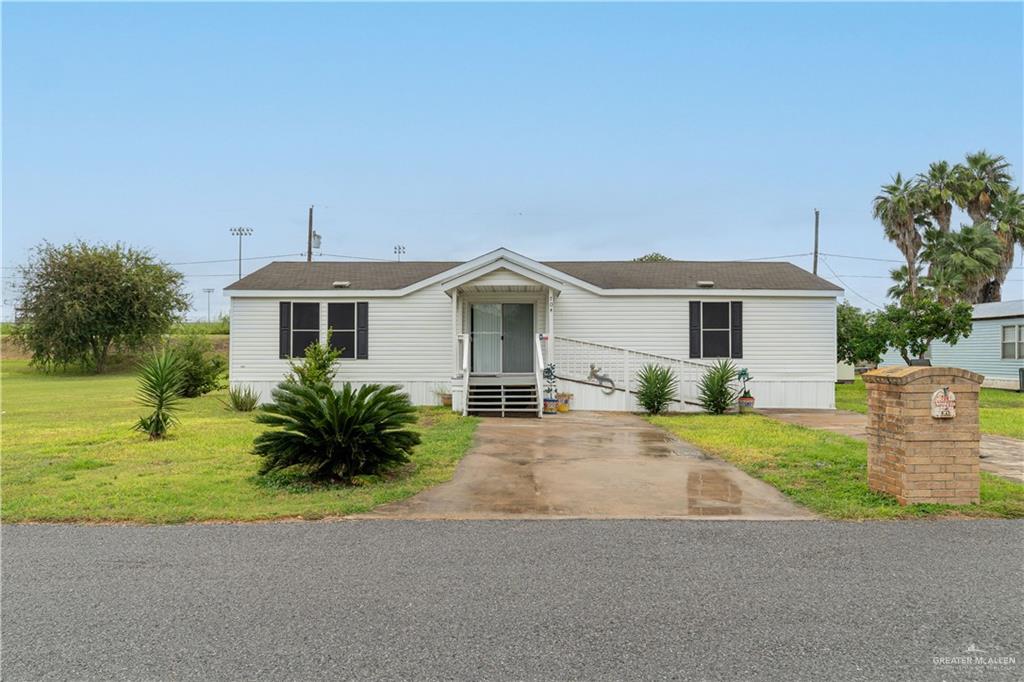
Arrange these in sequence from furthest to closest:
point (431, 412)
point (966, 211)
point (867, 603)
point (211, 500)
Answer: point (966, 211) < point (431, 412) < point (211, 500) < point (867, 603)

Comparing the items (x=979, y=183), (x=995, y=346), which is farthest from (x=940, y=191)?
(x=995, y=346)

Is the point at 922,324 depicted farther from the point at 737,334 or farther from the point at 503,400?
the point at 503,400

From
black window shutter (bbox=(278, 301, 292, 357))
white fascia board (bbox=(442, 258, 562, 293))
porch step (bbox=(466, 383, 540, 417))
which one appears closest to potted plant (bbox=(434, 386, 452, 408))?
porch step (bbox=(466, 383, 540, 417))

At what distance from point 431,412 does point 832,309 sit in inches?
410

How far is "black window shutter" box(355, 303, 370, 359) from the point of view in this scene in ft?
57.3

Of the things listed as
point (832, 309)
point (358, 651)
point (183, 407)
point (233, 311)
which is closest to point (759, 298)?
point (832, 309)

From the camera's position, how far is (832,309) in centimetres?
1750

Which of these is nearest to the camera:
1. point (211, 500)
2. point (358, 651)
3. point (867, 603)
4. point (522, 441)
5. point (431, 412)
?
point (358, 651)

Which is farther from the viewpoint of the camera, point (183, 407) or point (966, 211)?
point (966, 211)

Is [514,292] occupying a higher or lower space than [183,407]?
higher

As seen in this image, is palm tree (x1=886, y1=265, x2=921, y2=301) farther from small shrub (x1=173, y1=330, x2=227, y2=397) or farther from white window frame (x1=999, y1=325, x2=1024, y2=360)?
small shrub (x1=173, y1=330, x2=227, y2=397)

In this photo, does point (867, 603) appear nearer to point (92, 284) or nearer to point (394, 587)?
point (394, 587)

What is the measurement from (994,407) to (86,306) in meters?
36.9

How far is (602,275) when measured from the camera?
18812 mm
